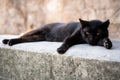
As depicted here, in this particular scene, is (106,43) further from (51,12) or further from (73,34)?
(51,12)

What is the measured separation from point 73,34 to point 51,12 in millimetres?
4737

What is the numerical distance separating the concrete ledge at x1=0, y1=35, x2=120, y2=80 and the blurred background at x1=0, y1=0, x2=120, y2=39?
3.54m

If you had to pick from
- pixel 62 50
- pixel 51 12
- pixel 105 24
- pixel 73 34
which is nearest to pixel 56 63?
pixel 62 50

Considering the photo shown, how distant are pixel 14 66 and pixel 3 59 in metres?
0.25

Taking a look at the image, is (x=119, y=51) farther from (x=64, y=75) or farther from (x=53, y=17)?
(x=53, y=17)

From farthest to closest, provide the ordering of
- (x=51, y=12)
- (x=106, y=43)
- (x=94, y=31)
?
(x=51, y=12)
(x=94, y=31)
(x=106, y=43)

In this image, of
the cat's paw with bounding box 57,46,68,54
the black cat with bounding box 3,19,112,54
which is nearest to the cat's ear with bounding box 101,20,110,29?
the black cat with bounding box 3,19,112,54

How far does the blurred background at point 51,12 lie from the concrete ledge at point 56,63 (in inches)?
139

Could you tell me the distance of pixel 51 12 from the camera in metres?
8.91

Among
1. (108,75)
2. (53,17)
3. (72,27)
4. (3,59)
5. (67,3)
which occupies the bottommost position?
(53,17)

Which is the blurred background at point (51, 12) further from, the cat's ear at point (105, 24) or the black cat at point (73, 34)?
the cat's ear at point (105, 24)

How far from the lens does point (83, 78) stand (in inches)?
138

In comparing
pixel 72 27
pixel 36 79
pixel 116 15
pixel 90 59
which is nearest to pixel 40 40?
Answer: pixel 72 27

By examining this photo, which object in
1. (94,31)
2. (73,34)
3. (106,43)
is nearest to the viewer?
(106,43)
